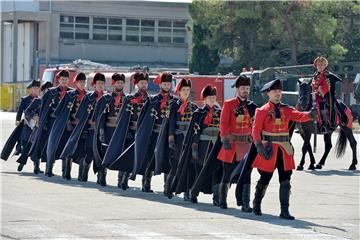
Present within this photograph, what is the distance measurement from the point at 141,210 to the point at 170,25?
63.0m

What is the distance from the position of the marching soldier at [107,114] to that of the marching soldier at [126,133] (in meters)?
0.36

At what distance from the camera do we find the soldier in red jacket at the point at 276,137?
43.5ft

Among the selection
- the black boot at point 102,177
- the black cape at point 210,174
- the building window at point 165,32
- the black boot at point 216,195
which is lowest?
the black boot at point 102,177

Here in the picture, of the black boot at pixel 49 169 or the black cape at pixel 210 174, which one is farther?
the black boot at pixel 49 169

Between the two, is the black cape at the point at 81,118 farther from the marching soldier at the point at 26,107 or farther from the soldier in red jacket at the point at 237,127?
the soldier in red jacket at the point at 237,127

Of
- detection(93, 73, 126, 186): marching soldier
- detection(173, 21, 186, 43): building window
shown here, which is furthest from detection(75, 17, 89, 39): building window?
detection(93, 73, 126, 186): marching soldier

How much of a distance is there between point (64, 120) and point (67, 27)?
182ft

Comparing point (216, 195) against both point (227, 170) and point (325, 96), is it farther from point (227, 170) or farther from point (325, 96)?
point (325, 96)

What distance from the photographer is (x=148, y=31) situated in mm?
76312

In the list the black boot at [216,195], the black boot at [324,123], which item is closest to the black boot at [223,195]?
the black boot at [216,195]

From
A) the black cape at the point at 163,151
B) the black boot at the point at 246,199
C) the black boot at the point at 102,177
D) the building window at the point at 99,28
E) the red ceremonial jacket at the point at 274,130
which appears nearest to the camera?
the red ceremonial jacket at the point at 274,130

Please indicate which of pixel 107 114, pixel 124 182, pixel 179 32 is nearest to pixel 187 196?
pixel 124 182

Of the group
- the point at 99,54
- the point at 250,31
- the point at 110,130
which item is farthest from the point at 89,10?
the point at 110,130

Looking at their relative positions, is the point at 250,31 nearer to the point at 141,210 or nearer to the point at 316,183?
the point at 316,183
